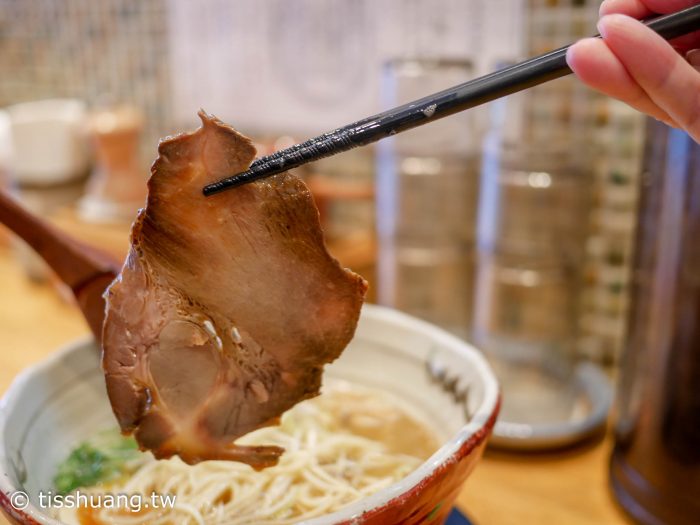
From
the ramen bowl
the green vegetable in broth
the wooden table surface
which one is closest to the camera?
the ramen bowl

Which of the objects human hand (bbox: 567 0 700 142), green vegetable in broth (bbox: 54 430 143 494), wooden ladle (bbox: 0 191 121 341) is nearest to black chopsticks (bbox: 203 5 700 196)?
human hand (bbox: 567 0 700 142)

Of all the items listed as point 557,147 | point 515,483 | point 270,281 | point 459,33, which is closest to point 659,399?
point 515,483

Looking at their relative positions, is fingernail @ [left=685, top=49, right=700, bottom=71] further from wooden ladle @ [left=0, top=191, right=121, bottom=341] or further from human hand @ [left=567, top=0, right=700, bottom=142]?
wooden ladle @ [left=0, top=191, right=121, bottom=341]

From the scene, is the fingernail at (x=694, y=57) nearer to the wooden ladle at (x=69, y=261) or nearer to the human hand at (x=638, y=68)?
the human hand at (x=638, y=68)

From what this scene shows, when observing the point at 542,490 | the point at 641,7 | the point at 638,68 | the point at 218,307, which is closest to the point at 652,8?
the point at 641,7

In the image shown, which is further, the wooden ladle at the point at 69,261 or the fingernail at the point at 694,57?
the wooden ladle at the point at 69,261

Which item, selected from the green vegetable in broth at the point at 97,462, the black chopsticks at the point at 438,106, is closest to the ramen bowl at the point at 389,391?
the green vegetable in broth at the point at 97,462

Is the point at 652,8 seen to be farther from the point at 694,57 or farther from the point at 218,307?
the point at 218,307
